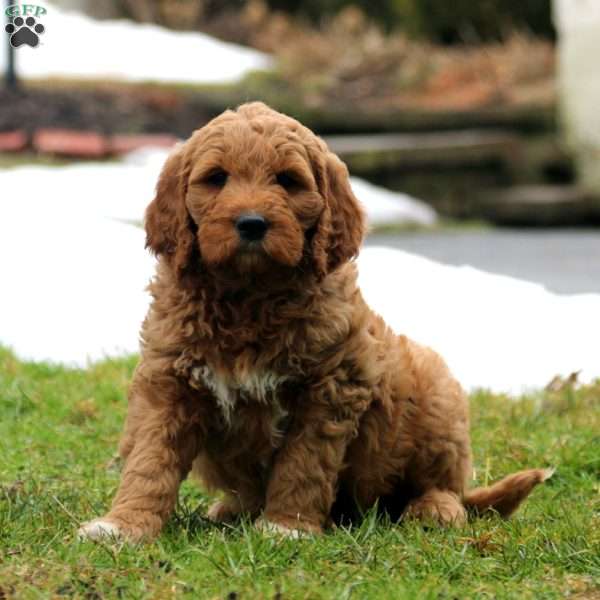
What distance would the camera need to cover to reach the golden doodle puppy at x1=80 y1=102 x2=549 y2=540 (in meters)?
4.52

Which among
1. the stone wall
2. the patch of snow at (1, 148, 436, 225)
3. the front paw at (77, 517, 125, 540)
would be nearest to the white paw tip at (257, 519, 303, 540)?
the front paw at (77, 517, 125, 540)

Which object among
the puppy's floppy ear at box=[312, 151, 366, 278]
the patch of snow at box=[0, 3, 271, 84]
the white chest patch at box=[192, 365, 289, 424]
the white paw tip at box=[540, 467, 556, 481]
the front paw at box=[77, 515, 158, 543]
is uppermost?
the patch of snow at box=[0, 3, 271, 84]

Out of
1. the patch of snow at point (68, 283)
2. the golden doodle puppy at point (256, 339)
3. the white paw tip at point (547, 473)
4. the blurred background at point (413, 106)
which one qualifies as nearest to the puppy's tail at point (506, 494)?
the white paw tip at point (547, 473)

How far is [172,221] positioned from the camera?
15.5 feet

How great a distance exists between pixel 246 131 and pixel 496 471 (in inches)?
80.7

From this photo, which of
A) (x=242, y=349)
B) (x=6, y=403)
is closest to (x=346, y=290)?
(x=242, y=349)

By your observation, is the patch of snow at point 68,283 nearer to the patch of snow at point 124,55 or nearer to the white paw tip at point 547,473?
the white paw tip at point 547,473

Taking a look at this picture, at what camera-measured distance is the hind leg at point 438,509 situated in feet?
16.1

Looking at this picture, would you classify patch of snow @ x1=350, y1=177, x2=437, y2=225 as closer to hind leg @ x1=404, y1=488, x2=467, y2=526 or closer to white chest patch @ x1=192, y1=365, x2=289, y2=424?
hind leg @ x1=404, y1=488, x2=467, y2=526

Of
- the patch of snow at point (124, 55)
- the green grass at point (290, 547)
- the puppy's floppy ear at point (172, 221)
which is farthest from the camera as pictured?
the patch of snow at point (124, 55)

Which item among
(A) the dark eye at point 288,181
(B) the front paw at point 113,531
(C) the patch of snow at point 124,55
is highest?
(C) the patch of snow at point 124,55

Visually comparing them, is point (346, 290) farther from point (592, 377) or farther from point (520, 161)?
point (520, 161)

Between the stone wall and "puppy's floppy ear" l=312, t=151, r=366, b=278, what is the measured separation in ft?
31.9

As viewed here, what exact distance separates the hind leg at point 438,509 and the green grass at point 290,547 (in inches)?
3.5
